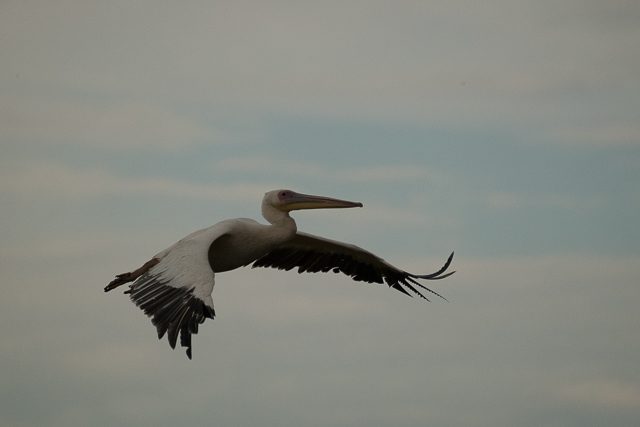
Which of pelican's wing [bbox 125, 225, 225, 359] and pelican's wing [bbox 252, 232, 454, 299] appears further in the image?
pelican's wing [bbox 252, 232, 454, 299]

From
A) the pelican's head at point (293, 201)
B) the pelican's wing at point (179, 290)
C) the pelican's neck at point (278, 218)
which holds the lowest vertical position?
the pelican's wing at point (179, 290)

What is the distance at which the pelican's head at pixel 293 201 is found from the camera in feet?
69.3

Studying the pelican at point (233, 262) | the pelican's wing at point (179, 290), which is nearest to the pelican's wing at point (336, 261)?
the pelican at point (233, 262)

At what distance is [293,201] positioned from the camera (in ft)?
69.5

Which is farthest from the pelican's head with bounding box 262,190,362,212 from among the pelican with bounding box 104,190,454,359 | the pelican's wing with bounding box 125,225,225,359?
the pelican's wing with bounding box 125,225,225,359

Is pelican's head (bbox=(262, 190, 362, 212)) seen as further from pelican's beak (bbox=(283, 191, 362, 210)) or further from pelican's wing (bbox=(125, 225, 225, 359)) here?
pelican's wing (bbox=(125, 225, 225, 359))

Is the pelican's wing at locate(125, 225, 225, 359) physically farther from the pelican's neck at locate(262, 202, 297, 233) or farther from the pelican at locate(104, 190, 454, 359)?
the pelican's neck at locate(262, 202, 297, 233)

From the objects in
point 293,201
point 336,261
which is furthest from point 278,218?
point 336,261

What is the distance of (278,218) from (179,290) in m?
3.33

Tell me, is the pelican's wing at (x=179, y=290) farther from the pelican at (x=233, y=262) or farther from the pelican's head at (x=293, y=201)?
the pelican's head at (x=293, y=201)

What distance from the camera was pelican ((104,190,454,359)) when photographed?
57.6 ft

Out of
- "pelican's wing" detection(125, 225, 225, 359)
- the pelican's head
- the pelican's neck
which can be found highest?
the pelican's head

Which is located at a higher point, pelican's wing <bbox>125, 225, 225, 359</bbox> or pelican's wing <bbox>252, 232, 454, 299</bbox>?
pelican's wing <bbox>252, 232, 454, 299</bbox>

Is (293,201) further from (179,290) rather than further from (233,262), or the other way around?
(179,290)
